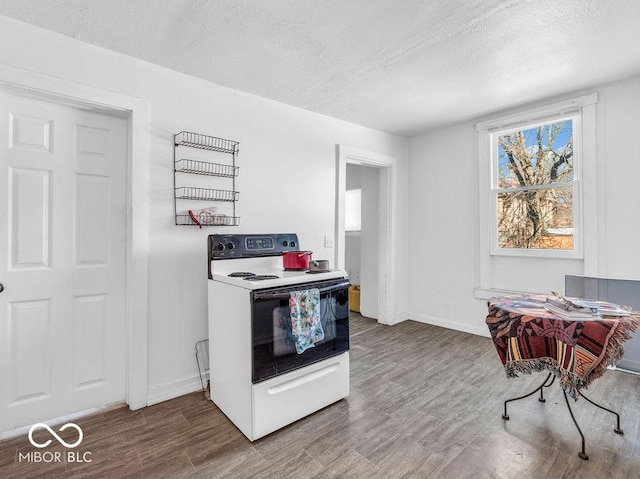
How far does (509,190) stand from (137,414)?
3899 millimetres

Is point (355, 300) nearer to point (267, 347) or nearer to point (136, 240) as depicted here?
point (267, 347)

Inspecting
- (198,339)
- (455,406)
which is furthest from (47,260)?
(455,406)

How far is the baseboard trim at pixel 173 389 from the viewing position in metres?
2.29

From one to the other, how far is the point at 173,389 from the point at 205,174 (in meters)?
1.62

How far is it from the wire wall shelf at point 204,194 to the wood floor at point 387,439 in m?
1.48

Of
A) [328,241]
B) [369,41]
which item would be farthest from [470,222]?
[369,41]

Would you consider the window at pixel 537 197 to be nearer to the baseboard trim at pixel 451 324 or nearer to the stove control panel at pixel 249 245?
the baseboard trim at pixel 451 324

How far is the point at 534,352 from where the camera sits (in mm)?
1782

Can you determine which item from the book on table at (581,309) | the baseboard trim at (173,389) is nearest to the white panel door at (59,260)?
the baseboard trim at (173,389)

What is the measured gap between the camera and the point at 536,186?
3.32 meters

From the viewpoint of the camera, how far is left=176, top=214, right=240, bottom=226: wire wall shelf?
2.42 m

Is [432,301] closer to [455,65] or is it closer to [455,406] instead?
[455,406]

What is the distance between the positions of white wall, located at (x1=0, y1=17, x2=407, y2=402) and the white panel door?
23 cm

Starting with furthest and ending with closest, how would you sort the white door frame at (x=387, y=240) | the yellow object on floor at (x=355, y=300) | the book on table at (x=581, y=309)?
the yellow object on floor at (x=355, y=300) → the white door frame at (x=387, y=240) → the book on table at (x=581, y=309)
